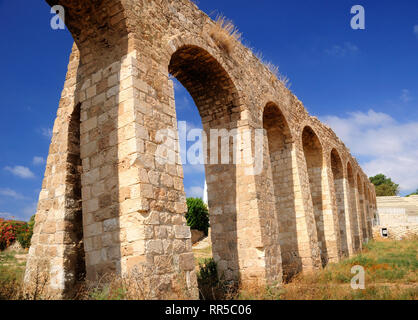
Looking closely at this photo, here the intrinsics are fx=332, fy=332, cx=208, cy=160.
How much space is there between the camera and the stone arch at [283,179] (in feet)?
32.9

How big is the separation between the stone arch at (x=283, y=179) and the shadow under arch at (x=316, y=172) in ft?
8.51

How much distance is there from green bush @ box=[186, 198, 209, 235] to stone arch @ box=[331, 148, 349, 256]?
41.7ft

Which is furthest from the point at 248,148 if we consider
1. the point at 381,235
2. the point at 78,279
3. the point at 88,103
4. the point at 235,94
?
the point at 381,235

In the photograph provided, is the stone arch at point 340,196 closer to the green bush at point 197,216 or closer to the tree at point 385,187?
the green bush at point 197,216

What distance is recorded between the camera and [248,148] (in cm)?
772

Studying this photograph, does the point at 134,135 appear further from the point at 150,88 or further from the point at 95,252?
the point at 95,252

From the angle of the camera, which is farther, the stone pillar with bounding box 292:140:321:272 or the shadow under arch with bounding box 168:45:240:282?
the stone pillar with bounding box 292:140:321:272

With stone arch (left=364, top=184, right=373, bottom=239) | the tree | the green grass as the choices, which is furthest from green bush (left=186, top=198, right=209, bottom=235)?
the tree

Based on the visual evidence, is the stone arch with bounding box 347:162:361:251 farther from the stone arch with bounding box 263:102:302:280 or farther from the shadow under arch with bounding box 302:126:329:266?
the stone arch with bounding box 263:102:302:280

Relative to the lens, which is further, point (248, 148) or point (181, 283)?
point (248, 148)

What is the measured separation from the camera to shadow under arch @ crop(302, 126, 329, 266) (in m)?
13.1

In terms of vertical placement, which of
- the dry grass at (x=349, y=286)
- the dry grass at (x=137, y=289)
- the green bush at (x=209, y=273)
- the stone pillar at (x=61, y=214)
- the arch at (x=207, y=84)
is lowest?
the dry grass at (x=349, y=286)

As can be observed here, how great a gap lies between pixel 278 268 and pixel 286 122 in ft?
15.3

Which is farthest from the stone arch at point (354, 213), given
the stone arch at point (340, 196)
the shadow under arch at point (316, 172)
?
the shadow under arch at point (316, 172)
